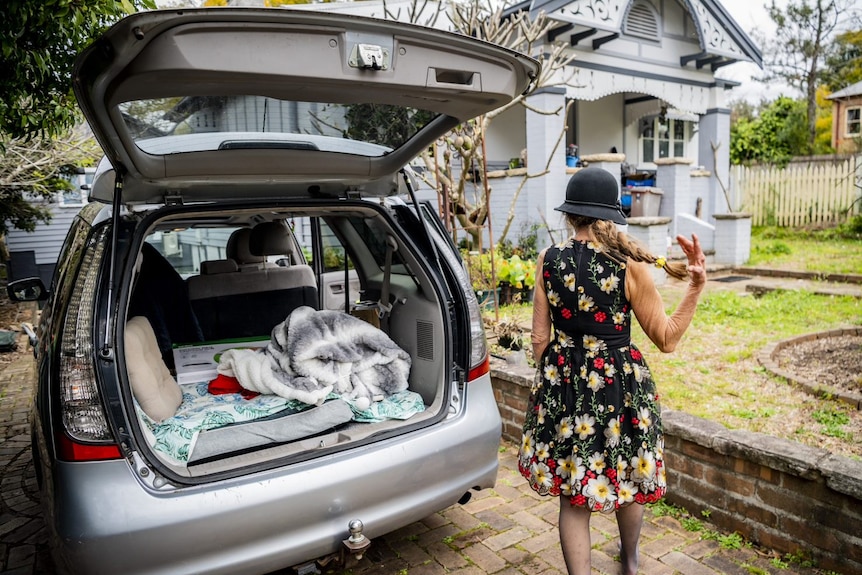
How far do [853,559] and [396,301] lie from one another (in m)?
2.21

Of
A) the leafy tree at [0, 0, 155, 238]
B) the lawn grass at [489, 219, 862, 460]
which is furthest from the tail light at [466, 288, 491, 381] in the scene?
the leafy tree at [0, 0, 155, 238]

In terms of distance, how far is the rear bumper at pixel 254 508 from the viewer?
6.36 ft

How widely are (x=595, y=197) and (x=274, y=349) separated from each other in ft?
5.46

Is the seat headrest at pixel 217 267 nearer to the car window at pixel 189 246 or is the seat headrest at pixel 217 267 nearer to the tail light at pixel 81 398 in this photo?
the car window at pixel 189 246

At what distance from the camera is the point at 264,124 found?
8.14 ft

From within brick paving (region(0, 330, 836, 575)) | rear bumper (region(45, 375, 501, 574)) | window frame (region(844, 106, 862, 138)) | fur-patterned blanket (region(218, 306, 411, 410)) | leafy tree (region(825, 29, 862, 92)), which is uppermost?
leafy tree (region(825, 29, 862, 92))

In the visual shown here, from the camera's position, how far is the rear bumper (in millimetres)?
1938

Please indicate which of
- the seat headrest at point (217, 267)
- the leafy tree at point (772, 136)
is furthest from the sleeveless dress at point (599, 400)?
the leafy tree at point (772, 136)

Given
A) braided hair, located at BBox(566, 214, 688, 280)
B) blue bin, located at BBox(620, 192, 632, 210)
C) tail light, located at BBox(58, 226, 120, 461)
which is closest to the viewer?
tail light, located at BBox(58, 226, 120, 461)

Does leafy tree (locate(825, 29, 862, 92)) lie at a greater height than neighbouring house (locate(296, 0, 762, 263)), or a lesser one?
greater

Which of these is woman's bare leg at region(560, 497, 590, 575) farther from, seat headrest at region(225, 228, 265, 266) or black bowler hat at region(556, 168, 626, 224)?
seat headrest at region(225, 228, 265, 266)

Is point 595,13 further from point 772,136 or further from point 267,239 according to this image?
point 772,136

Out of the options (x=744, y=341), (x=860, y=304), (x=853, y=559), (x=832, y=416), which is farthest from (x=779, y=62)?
(x=853, y=559)

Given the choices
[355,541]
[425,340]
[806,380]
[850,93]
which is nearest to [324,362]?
[425,340]
